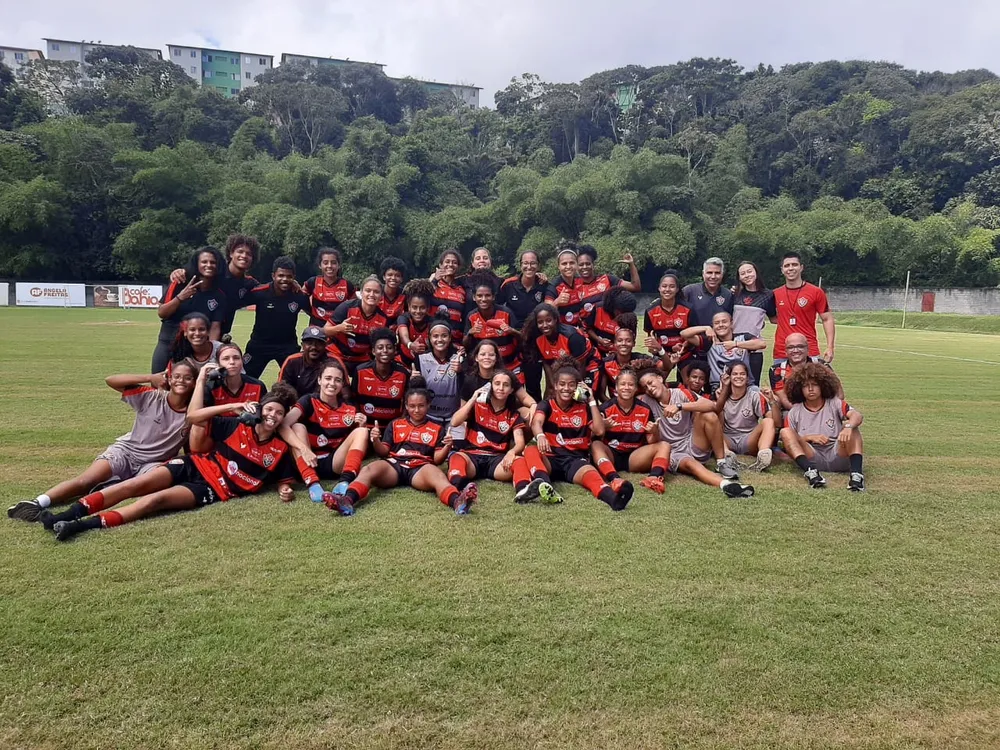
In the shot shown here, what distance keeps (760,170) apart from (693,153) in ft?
27.0

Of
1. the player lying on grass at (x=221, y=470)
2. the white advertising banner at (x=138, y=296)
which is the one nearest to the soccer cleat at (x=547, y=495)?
the player lying on grass at (x=221, y=470)

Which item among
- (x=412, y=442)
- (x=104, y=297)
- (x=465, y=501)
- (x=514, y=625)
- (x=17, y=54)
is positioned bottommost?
(x=514, y=625)

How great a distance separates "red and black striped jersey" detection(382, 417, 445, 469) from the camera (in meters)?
5.24

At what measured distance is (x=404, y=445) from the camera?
5.30m

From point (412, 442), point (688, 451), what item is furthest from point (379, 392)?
point (688, 451)

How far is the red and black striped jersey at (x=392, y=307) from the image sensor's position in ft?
21.6

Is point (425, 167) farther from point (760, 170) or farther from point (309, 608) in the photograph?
point (309, 608)

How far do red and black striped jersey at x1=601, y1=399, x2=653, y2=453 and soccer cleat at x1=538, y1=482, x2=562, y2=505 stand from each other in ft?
3.25

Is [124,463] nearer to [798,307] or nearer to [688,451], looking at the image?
[688,451]

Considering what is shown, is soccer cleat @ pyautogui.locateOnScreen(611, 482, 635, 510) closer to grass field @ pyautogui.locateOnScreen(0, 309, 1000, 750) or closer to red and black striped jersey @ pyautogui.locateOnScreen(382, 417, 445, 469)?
grass field @ pyautogui.locateOnScreen(0, 309, 1000, 750)

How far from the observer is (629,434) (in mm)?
5543

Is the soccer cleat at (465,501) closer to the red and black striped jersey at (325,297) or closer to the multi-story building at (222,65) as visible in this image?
the red and black striped jersey at (325,297)

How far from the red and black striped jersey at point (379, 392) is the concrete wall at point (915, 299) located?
1705 inches

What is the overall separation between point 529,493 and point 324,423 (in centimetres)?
177
